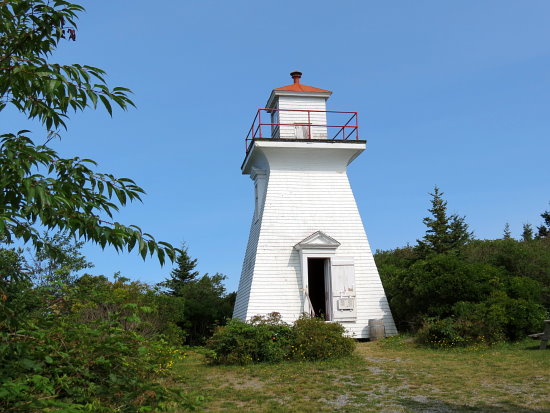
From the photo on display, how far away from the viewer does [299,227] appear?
18.5 meters

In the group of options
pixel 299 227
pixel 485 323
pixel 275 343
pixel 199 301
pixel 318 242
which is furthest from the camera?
pixel 199 301

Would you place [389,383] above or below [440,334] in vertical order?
below

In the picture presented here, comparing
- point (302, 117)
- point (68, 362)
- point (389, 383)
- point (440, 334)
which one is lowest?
point (389, 383)

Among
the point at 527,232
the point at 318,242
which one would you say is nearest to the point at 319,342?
the point at 318,242

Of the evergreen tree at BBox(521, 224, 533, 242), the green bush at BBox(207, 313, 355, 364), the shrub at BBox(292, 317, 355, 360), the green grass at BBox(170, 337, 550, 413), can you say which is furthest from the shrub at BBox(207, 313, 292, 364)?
the evergreen tree at BBox(521, 224, 533, 242)

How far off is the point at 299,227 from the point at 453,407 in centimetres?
1066

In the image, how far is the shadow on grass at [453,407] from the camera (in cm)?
792

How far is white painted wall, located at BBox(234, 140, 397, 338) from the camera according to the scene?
1784cm

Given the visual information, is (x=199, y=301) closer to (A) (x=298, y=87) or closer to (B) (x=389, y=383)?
(A) (x=298, y=87)

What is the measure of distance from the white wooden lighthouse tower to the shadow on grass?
887 cm

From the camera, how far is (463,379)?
10430 millimetres

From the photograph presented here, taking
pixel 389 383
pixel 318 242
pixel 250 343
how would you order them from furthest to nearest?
pixel 318 242 < pixel 250 343 < pixel 389 383

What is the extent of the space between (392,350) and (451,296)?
104 inches

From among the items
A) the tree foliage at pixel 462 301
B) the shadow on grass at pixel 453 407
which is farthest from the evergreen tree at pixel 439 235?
the shadow on grass at pixel 453 407
